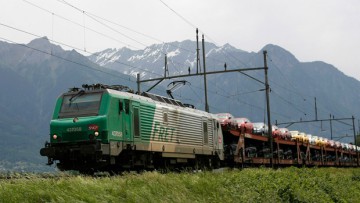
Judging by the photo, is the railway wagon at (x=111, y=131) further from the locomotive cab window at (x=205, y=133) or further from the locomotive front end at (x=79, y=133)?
the locomotive cab window at (x=205, y=133)

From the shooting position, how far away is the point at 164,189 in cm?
1177

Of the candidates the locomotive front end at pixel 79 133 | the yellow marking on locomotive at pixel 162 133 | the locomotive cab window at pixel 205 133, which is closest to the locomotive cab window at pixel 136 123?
→ the yellow marking on locomotive at pixel 162 133

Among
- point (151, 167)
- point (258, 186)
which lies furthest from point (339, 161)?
point (258, 186)

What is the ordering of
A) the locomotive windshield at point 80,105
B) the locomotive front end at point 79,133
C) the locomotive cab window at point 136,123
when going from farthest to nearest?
the locomotive cab window at point 136,123, the locomotive windshield at point 80,105, the locomotive front end at point 79,133

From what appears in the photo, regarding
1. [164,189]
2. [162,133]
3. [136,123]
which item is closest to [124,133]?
[136,123]

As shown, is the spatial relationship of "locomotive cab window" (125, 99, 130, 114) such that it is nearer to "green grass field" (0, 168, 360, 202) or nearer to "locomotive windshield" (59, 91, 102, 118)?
"locomotive windshield" (59, 91, 102, 118)

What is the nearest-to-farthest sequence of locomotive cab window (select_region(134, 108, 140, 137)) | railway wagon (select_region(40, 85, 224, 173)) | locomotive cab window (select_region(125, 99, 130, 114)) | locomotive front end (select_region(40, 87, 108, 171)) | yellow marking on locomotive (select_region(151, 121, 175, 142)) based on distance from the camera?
locomotive front end (select_region(40, 87, 108, 171))
railway wagon (select_region(40, 85, 224, 173))
locomotive cab window (select_region(125, 99, 130, 114))
locomotive cab window (select_region(134, 108, 140, 137))
yellow marking on locomotive (select_region(151, 121, 175, 142))

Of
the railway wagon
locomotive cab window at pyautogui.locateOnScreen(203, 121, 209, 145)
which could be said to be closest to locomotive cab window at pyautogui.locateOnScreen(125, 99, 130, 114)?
the railway wagon

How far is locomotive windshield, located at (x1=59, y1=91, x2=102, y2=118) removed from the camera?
64.3 ft

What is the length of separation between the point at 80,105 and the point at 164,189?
9184mm

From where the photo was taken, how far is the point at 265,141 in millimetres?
39500

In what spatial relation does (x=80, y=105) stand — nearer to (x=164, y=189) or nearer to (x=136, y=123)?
(x=136, y=123)

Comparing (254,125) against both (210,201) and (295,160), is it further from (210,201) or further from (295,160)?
(210,201)

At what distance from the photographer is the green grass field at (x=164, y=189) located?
9.80m
